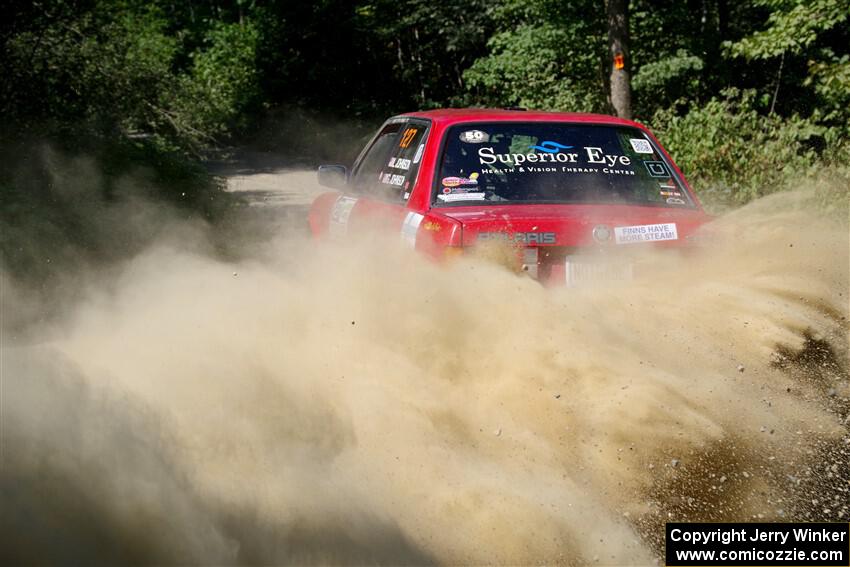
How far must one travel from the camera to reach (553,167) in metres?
5.75

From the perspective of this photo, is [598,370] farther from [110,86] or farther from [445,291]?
[110,86]

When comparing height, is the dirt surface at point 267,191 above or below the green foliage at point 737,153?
below

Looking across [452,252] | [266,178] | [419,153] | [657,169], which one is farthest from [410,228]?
[266,178]

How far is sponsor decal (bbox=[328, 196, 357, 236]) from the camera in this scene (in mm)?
6625

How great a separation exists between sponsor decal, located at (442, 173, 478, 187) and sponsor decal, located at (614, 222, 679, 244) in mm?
931

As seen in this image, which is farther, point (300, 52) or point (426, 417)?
point (300, 52)

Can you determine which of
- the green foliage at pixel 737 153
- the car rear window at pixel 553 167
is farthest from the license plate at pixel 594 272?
the green foliage at pixel 737 153

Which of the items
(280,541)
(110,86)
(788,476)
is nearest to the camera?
(280,541)

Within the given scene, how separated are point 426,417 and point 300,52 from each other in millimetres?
26036

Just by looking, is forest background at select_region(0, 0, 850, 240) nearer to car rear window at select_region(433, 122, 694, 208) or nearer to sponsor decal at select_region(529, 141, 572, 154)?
car rear window at select_region(433, 122, 694, 208)

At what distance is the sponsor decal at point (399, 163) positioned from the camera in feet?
19.8

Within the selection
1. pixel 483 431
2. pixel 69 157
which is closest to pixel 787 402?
pixel 483 431

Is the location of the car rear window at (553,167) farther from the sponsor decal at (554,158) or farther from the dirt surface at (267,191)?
the dirt surface at (267,191)

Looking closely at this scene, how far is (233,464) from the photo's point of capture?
11.6 feet
